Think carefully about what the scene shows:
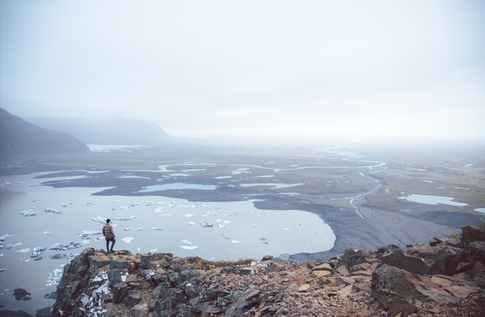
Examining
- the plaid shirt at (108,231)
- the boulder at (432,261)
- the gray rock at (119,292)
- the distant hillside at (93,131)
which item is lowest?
the gray rock at (119,292)

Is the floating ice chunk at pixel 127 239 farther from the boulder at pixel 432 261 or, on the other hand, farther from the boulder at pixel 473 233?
the boulder at pixel 473 233

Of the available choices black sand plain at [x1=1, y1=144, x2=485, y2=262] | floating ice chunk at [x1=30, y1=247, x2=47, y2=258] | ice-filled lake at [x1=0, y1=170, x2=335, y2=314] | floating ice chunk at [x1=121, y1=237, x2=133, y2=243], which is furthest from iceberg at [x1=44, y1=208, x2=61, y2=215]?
floating ice chunk at [x1=121, y1=237, x2=133, y2=243]

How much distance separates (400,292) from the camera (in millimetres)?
4336

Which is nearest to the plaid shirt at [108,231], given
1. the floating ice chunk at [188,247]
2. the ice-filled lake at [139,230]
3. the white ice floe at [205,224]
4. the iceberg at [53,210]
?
the ice-filled lake at [139,230]

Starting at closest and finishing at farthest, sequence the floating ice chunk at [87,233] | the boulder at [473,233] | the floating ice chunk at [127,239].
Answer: the boulder at [473,233]
the floating ice chunk at [127,239]
the floating ice chunk at [87,233]

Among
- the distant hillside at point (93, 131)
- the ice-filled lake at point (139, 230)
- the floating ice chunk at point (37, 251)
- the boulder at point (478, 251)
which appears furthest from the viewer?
the distant hillside at point (93, 131)

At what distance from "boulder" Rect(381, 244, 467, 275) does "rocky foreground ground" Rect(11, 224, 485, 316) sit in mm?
21

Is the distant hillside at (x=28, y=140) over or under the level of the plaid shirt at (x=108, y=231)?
over

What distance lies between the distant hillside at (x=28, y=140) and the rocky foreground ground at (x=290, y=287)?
95701mm

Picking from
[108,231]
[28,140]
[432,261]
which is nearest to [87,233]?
[108,231]

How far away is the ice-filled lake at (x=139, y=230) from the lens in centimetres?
1530

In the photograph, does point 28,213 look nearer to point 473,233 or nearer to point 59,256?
point 59,256

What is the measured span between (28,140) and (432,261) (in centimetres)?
11714

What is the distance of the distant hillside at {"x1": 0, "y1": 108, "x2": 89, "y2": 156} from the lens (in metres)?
77.8
